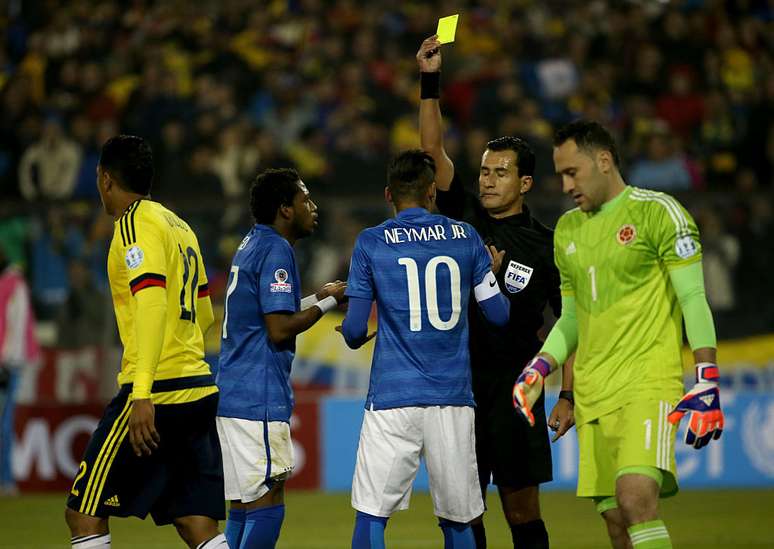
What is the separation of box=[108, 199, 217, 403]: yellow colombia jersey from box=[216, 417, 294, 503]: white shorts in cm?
64

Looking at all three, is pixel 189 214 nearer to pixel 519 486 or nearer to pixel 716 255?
pixel 716 255

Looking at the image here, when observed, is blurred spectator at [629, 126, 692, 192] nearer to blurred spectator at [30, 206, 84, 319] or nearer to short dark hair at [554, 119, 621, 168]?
blurred spectator at [30, 206, 84, 319]

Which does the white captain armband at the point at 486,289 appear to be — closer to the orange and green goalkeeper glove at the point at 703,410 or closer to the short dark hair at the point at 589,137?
the short dark hair at the point at 589,137

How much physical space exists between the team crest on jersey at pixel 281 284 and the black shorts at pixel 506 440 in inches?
43.3

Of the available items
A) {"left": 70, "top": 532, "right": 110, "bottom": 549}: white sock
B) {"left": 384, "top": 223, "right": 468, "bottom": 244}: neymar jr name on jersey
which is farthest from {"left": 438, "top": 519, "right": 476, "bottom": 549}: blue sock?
{"left": 70, "top": 532, "right": 110, "bottom": 549}: white sock

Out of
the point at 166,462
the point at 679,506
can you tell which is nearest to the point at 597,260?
the point at 166,462

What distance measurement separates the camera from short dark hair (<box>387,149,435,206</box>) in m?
6.35

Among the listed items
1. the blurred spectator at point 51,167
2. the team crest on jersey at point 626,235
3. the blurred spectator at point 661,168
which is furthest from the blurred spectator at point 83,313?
the team crest on jersey at point 626,235

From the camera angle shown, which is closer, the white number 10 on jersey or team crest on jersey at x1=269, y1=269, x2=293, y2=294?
the white number 10 on jersey

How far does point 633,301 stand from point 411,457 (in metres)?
1.30

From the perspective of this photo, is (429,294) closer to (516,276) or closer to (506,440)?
(516,276)

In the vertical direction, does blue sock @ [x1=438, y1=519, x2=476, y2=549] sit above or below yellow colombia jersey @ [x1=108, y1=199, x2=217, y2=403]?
below

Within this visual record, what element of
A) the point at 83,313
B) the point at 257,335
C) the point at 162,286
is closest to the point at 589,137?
the point at 162,286

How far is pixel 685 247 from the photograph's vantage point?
5398 mm
